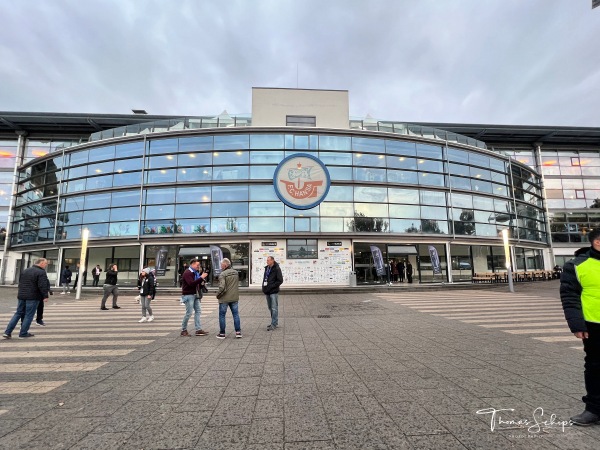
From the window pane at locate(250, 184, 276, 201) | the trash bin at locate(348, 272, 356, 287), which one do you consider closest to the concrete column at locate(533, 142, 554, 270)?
the trash bin at locate(348, 272, 356, 287)

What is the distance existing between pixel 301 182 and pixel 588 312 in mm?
14641

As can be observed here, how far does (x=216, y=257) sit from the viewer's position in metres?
24.6

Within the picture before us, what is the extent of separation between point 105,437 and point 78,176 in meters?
33.1

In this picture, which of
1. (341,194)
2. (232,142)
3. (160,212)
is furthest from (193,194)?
(341,194)

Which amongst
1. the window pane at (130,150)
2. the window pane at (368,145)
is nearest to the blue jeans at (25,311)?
the window pane at (130,150)

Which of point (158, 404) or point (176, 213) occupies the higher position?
point (176, 213)

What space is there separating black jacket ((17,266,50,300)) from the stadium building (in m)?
15.8

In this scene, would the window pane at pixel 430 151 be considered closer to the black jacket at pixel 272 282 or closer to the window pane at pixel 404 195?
the window pane at pixel 404 195

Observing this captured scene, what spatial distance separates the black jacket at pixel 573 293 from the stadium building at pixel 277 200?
1995 cm

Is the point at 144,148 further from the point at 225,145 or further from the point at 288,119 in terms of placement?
the point at 288,119

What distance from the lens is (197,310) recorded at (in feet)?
28.5

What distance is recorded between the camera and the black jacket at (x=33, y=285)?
27.5 ft

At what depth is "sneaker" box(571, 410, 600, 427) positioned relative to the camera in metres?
3.26

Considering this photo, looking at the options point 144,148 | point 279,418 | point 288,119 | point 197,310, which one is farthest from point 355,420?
point 144,148
